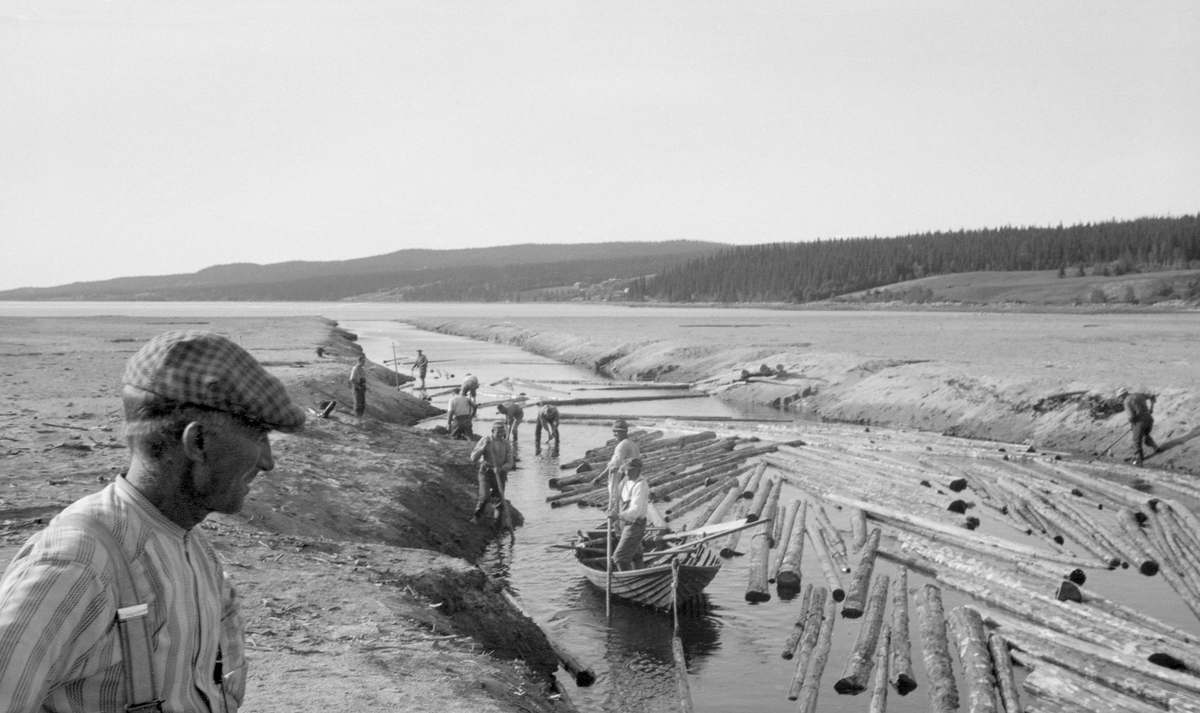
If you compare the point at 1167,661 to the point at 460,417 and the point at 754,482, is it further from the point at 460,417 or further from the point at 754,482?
the point at 460,417

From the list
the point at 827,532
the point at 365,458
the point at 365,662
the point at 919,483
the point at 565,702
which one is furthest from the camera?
the point at 919,483

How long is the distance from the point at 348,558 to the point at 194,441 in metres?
9.86

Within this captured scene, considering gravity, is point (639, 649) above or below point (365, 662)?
below

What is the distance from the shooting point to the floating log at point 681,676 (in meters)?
10.7

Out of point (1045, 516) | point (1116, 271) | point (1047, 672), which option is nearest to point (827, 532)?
point (1045, 516)

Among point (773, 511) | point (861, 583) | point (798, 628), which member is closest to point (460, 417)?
point (773, 511)

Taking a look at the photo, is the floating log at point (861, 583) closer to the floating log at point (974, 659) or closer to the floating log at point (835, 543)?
the floating log at point (835, 543)

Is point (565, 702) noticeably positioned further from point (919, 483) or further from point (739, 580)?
point (919, 483)

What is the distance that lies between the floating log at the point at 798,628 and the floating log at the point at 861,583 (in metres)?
0.51

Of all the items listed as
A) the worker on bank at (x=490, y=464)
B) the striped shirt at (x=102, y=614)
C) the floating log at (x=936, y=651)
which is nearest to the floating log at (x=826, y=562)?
the floating log at (x=936, y=651)

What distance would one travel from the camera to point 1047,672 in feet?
34.9

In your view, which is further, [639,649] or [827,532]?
[827,532]

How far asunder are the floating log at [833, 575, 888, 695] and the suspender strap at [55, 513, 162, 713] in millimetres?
9785

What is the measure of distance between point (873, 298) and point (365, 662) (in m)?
150
